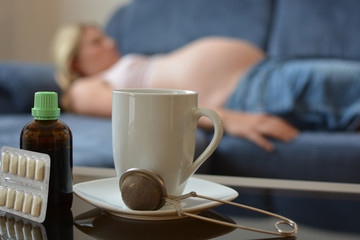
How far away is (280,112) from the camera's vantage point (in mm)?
1500

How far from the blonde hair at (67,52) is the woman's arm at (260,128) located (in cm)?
85

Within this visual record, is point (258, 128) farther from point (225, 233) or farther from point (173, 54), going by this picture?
point (225, 233)

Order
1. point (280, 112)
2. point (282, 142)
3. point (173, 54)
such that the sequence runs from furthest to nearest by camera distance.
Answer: point (173, 54) < point (280, 112) < point (282, 142)

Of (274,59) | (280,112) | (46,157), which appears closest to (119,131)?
(46,157)

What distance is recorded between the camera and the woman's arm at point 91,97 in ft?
5.74

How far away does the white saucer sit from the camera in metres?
0.48

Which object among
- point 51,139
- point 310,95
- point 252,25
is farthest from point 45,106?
point 252,25

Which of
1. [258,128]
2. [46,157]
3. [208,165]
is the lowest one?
[208,165]

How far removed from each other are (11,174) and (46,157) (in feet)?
0.19

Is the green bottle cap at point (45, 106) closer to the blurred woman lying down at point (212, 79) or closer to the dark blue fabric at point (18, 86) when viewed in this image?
A: the blurred woman lying down at point (212, 79)

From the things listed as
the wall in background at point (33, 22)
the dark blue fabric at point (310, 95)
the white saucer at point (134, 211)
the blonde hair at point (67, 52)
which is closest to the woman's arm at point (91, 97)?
the blonde hair at point (67, 52)

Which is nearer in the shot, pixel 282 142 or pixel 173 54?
pixel 282 142

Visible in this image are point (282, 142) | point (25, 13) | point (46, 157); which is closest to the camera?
point (46, 157)

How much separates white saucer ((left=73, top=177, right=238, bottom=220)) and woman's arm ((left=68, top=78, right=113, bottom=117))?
1.16 meters
